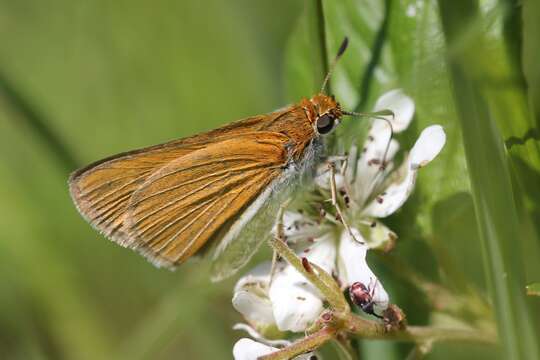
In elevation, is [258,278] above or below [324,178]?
below

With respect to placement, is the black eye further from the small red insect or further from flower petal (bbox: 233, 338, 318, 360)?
flower petal (bbox: 233, 338, 318, 360)

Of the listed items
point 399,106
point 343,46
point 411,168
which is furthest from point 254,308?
point 343,46

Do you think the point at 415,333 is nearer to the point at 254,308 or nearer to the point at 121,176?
the point at 254,308

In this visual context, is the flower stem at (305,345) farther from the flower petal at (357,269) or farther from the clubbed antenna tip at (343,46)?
the clubbed antenna tip at (343,46)

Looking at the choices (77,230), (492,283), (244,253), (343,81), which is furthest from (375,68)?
(77,230)

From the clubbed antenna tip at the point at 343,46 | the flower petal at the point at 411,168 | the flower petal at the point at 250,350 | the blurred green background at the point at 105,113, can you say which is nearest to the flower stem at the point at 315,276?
the flower petal at the point at 250,350

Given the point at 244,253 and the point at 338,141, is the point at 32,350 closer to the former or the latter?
the point at 244,253
